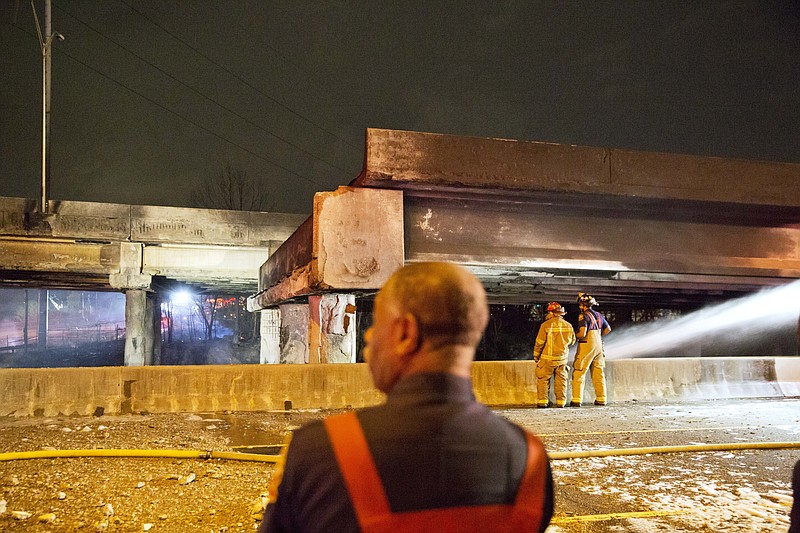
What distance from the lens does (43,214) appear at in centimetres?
1543

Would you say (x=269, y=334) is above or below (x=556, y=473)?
above

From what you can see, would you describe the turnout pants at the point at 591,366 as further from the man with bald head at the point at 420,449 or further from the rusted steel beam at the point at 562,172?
the man with bald head at the point at 420,449

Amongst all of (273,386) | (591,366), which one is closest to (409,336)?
(273,386)

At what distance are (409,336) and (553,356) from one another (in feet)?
27.2

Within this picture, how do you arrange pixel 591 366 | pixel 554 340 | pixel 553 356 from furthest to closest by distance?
pixel 591 366 → pixel 554 340 → pixel 553 356

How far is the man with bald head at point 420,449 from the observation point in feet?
3.83

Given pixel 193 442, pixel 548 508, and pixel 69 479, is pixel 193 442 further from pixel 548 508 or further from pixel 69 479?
pixel 548 508

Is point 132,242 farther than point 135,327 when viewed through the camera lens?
No

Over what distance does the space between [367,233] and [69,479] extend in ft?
14.9

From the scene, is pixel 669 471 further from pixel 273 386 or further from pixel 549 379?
pixel 273 386

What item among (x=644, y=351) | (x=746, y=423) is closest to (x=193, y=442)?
(x=746, y=423)

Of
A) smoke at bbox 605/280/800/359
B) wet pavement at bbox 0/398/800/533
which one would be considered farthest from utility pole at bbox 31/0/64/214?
smoke at bbox 605/280/800/359

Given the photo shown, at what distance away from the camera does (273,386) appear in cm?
836

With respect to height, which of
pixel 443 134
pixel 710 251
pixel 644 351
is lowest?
pixel 644 351
